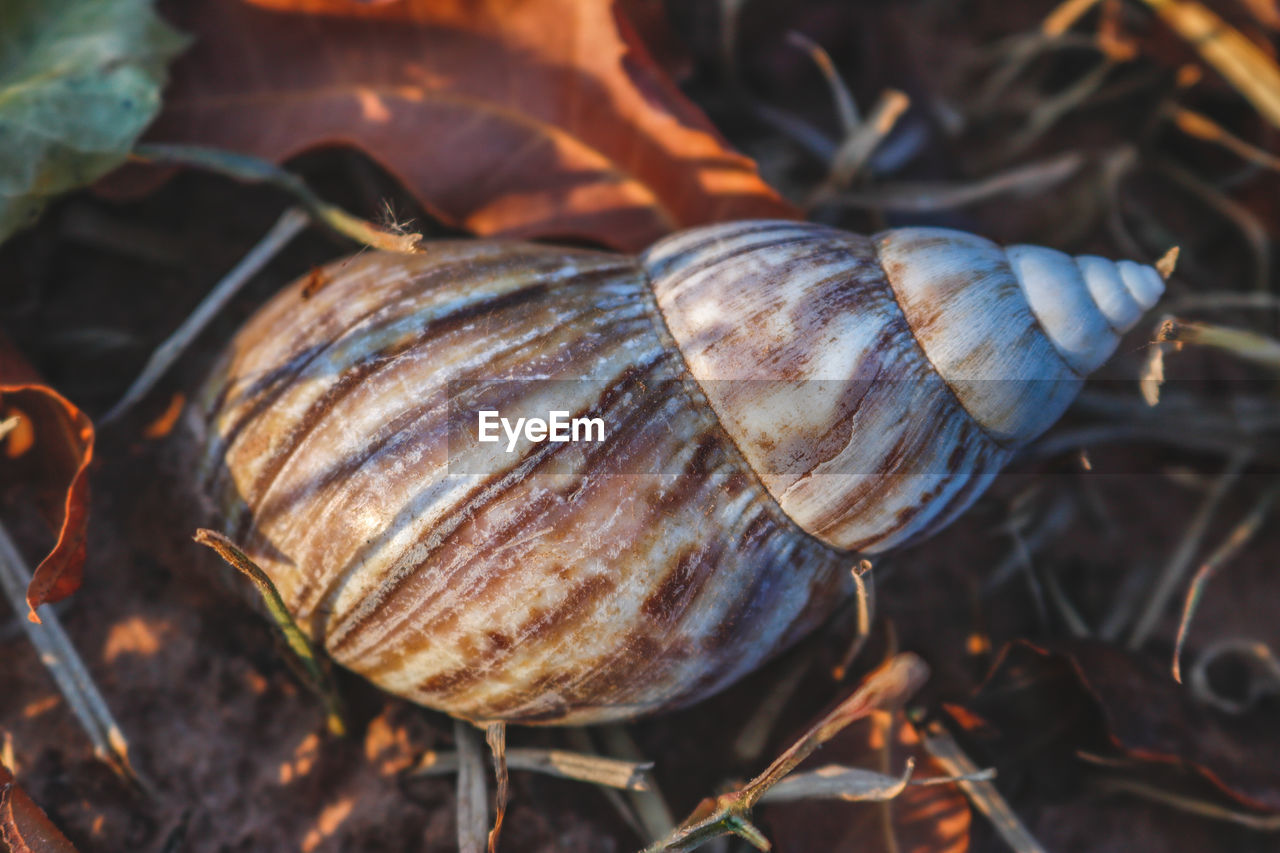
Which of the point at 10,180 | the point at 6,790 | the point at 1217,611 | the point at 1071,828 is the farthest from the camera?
the point at 1217,611

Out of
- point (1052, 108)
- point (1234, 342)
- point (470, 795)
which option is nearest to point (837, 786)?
point (470, 795)

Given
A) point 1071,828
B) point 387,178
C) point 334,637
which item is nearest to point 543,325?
point 334,637

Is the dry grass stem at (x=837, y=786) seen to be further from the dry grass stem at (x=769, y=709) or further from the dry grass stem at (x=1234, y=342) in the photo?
the dry grass stem at (x=1234, y=342)

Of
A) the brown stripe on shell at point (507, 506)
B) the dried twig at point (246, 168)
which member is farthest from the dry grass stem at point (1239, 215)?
the dried twig at point (246, 168)

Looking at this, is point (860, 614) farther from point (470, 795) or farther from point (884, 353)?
point (470, 795)

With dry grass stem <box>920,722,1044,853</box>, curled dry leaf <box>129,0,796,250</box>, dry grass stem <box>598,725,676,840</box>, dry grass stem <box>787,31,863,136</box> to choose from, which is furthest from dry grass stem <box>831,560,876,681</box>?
dry grass stem <box>787,31,863,136</box>

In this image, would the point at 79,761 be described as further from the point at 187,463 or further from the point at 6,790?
the point at 187,463

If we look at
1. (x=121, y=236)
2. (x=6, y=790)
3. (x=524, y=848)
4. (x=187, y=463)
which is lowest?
(x=524, y=848)
